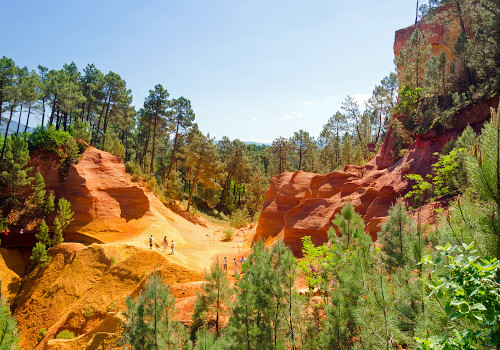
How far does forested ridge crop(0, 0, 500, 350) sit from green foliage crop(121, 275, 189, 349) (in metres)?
0.04

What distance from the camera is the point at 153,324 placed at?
8.33 meters

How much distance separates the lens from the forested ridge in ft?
9.83

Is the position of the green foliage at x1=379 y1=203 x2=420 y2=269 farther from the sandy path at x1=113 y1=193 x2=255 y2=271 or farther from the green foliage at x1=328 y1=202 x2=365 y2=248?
the sandy path at x1=113 y1=193 x2=255 y2=271

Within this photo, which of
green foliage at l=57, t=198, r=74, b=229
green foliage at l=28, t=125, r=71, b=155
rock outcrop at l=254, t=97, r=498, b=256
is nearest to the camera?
rock outcrop at l=254, t=97, r=498, b=256

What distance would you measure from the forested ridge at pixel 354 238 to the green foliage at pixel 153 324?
0.04m

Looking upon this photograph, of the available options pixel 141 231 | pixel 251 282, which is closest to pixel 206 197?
pixel 141 231

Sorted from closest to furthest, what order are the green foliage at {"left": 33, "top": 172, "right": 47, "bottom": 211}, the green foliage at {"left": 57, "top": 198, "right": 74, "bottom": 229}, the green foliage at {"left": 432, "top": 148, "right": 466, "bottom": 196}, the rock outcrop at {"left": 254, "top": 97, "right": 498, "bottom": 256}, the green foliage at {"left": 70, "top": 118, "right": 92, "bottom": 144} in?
the green foliage at {"left": 432, "top": 148, "right": 466, "bottom": 196}, the rock outcrop at {"left": 254, "top": 97, "right": 498, "bottom": 256}, the green foliage at {"left": 57, "top": 198, "right": 74, "bottom": 229}, the green foliage at {"left": 33, "top": 172, "right": 47, "bottom": 211}, the green foliage at {"left": 70, "top": 118, "right": 92, "bottom": 144}

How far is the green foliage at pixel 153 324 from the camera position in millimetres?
8203

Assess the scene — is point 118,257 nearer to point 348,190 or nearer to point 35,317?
point 35,317

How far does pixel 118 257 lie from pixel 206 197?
29.9 meters

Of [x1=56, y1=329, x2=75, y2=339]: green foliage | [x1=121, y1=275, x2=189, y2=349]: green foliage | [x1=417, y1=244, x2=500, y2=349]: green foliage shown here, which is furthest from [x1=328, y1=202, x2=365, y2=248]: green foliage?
[x1=56, y1=329, x2=75, y2=339]: green foliage

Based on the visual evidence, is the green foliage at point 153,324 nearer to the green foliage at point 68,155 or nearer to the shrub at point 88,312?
the shrub at point 88,312

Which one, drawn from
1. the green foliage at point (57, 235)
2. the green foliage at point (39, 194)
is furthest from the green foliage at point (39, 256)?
the green foliage at point (39, 194)

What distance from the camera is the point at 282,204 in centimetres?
2855
